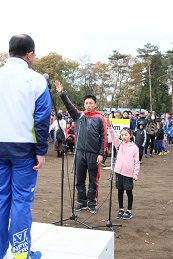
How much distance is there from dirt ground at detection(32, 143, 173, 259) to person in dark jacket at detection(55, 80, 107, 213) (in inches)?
11.7

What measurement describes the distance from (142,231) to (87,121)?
194 cm

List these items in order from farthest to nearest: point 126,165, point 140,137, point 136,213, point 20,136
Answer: point 140,137
point 136,213
point 126,165
point 20,136

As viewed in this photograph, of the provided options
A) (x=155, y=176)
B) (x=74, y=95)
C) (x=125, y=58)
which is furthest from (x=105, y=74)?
(x=155, y=176)

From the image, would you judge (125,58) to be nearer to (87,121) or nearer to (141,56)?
(141,56)

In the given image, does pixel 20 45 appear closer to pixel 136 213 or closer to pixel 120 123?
pixel 120 123

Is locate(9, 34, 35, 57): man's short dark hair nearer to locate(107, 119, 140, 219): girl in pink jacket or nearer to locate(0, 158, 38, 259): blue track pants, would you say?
locate(0, 158, 38, 259): blue track pants

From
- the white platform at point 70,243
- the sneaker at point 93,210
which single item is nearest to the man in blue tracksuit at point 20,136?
the white platform at point 70,243

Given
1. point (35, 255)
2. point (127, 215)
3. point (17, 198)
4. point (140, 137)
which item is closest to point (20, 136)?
point (17, 198)

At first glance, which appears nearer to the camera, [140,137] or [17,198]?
[17,198]

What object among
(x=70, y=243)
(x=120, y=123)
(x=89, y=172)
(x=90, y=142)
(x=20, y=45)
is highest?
(x=20, y=45)

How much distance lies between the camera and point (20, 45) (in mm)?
2701

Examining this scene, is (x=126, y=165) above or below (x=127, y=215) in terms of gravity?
above

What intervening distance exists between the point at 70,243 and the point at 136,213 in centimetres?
290

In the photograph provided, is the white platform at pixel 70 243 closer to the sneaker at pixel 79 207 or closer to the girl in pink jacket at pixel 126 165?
the girl in pink jacket at pixel 126 165
